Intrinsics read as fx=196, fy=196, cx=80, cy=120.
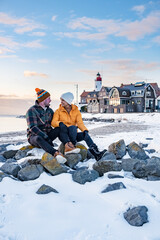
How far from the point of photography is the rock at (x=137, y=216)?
249 centimetres

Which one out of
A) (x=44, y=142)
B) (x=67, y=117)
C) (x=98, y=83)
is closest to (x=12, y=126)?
(x=67, y=117)

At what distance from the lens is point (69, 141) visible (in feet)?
14.9

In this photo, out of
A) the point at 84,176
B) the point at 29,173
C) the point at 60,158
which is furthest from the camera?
the point at 60,158

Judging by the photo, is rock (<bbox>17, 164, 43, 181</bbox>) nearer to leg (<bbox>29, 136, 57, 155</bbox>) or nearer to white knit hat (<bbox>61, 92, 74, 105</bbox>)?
leg (<bbox>29, 136, 57, 155</bbox>)

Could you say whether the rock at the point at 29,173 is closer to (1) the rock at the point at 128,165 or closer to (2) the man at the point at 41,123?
(2) the man at the point at 41,123

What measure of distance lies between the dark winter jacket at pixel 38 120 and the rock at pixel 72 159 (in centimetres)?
73

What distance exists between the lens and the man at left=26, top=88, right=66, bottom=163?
4.53 meters

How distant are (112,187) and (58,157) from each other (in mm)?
1380

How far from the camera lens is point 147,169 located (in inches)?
151

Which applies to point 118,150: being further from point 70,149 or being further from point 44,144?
point 44,144

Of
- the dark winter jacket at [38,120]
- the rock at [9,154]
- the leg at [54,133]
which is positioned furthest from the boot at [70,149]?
the rock at [9,154]

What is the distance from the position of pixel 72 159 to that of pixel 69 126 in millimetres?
811

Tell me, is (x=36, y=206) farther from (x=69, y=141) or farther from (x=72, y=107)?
(x=72, y=107)

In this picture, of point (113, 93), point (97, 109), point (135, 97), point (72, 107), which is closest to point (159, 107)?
point (135, 97)
